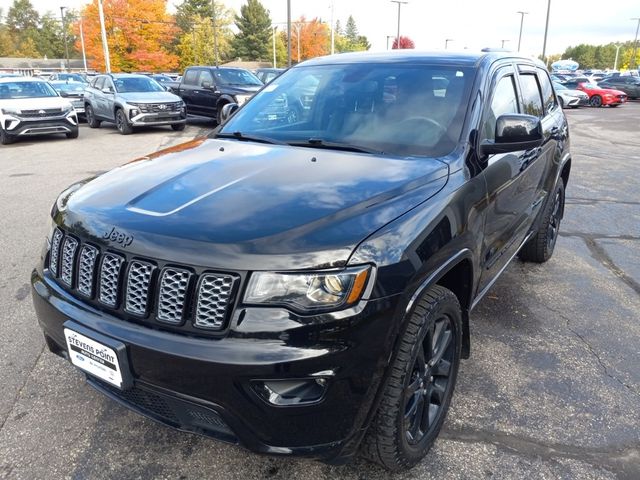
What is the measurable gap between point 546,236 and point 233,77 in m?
13.2

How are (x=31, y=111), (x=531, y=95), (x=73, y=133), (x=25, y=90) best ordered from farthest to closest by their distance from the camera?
(x=73, y=133)
(x=25, y=90)
(x=31, y=111)
(x=531, y=95)

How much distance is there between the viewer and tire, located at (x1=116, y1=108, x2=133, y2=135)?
14.8 metres

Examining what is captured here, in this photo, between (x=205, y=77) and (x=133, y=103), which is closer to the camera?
(x=133, y=103)

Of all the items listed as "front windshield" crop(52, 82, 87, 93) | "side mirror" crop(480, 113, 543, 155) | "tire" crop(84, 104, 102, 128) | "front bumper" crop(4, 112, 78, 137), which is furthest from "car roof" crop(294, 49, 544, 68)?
"front windshield" crop(52, 82, 87, 93)

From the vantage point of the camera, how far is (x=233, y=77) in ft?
53.2

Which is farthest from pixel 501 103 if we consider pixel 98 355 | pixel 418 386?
pixel 98 355

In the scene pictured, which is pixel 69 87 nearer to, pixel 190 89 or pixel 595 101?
pixel 190 89

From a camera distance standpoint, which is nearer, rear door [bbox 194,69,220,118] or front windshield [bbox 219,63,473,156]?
front windshield [bbox 219,63,473,156]

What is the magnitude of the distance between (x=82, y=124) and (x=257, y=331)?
747 inches

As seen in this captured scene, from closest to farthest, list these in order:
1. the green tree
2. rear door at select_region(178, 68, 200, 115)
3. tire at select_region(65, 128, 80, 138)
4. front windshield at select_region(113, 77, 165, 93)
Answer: tire at select_region(65, 128, 80, 138)
front windshield at select_region(113, 77, 165, 93)
rear door at select_region(178, 68, 200, 115)
the green tree

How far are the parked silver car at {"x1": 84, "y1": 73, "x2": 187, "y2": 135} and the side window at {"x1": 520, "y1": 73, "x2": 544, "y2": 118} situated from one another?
12.3 metres

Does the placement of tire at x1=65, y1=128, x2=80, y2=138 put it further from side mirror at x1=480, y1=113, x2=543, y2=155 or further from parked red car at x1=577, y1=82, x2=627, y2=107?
parked red car at x1=577, y1=82, x2=627, y2=107

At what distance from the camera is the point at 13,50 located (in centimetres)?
9262

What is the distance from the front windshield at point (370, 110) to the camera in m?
2.91
